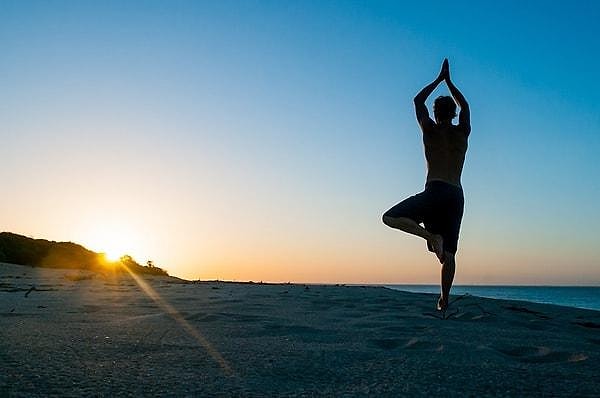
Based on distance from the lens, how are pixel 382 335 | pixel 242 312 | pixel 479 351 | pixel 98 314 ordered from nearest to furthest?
pixel 479 351, pixel 382 335, pixel 98 314, pixel 242 312

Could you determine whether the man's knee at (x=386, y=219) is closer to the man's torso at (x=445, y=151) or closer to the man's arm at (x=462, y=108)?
the man's torso at (x=445, y=151)

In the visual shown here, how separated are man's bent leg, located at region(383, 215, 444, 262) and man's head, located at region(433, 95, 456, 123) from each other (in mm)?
1000

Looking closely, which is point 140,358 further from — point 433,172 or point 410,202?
point 433,172

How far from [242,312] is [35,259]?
11.5 metres

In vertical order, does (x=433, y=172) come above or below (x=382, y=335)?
above

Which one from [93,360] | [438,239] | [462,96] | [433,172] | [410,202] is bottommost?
[93,360]

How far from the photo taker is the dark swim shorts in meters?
4.38

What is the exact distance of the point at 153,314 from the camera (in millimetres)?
3705

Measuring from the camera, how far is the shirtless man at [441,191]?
4.38m

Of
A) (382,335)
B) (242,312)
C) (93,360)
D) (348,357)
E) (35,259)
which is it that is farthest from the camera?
(35,259)

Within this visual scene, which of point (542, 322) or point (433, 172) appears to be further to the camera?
point (433, 172)

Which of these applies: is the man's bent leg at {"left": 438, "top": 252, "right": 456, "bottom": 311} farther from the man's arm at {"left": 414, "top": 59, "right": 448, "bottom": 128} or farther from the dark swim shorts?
the man's arm at {"left": 414, "top": 59, "right": 448, "bottom": 128}

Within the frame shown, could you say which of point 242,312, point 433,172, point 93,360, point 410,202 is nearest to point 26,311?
point 242,312

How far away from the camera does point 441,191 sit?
445 cm
